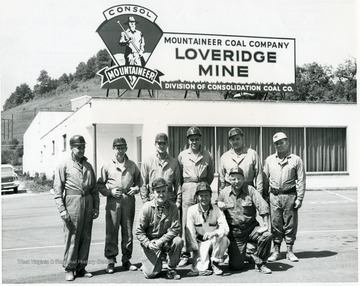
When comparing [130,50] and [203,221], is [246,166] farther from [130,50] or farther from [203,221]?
[130,50]

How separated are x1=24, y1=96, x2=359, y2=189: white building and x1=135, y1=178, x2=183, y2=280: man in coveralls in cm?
970

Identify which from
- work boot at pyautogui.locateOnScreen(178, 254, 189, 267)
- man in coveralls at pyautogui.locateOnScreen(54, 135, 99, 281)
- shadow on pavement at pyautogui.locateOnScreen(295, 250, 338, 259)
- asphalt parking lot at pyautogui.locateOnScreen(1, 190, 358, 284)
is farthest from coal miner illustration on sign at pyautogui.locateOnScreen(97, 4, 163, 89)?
shadow on pavement at pyautogui.locateOnScreen(295, 250, 338, 259)

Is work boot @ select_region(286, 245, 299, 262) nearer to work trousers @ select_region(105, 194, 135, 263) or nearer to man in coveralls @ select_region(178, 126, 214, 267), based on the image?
man in coveralls @ select_region(178, 126, 214, 267)

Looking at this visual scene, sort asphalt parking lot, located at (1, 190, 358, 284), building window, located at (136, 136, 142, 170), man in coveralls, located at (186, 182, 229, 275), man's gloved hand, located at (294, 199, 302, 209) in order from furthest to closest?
building window, located at (136, 136, 142, 170)
man's gloved hand, located at (294, 199, 302, 209)
man in coveralls, located at (186, 182, 229, 275)
asphalt parking lot, located at (1, 190, 358, 284)

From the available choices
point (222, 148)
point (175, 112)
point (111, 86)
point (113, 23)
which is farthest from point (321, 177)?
point (113, 23)

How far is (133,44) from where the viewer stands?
1388 centimetres

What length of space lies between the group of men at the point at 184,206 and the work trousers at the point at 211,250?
0.5 inches

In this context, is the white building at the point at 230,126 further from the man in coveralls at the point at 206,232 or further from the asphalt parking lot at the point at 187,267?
the man in coveralls at the point at 206,232

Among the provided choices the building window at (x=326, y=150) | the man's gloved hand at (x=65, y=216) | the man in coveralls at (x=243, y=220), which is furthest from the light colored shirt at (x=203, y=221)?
the building window at (x=326, y=150)

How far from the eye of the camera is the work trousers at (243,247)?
17.7 feet

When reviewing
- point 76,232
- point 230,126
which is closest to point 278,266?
point 76,232

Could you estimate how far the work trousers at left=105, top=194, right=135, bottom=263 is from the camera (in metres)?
5.60

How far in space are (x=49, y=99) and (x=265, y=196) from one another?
34.4 metres

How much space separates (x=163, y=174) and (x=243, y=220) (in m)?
1.26
